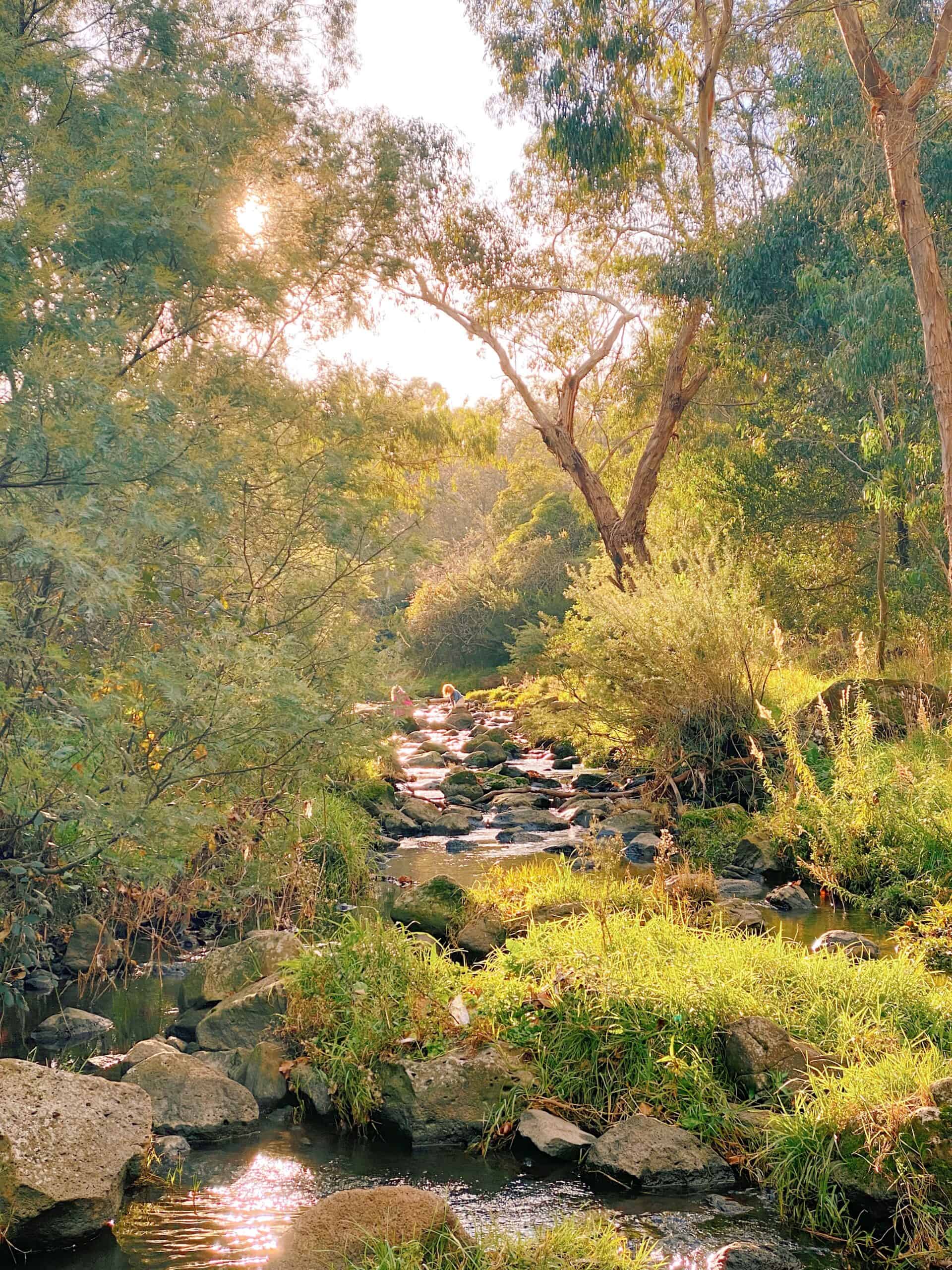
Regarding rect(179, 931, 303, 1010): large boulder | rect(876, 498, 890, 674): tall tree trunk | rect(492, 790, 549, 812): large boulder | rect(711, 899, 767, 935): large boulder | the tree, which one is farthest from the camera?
rect(876, 498, 890, 674): tall tree trunk

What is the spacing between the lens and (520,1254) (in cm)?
397

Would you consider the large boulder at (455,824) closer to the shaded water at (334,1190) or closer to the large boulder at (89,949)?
the large boulder at (89,949)

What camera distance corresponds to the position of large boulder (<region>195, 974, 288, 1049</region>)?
640 cm

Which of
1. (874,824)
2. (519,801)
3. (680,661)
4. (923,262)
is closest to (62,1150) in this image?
(874,824)

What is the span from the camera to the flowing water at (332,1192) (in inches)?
172

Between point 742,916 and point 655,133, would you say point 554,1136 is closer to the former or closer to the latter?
point 742,916

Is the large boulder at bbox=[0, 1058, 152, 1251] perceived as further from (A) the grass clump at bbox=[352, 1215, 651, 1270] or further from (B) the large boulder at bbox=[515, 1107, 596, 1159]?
(B) the large boulder at bbox=[515, 1107, 596, 1159]

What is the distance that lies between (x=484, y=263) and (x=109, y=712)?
51.7 feet

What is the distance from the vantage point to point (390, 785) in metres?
15.1

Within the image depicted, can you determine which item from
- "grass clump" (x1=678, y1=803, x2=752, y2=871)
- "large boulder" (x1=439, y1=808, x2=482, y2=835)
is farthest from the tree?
"large boulder" (x1=439, y1=808, x2=482, y2=835)

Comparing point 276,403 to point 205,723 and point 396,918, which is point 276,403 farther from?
point 396,918

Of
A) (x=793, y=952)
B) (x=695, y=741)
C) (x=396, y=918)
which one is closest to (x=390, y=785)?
(x=695, y=741)

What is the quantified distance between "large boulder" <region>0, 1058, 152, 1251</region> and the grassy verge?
1256mm

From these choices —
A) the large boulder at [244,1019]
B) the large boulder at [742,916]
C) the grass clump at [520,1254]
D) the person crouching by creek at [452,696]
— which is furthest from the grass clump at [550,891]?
the person crouching by creek at [452,696]
